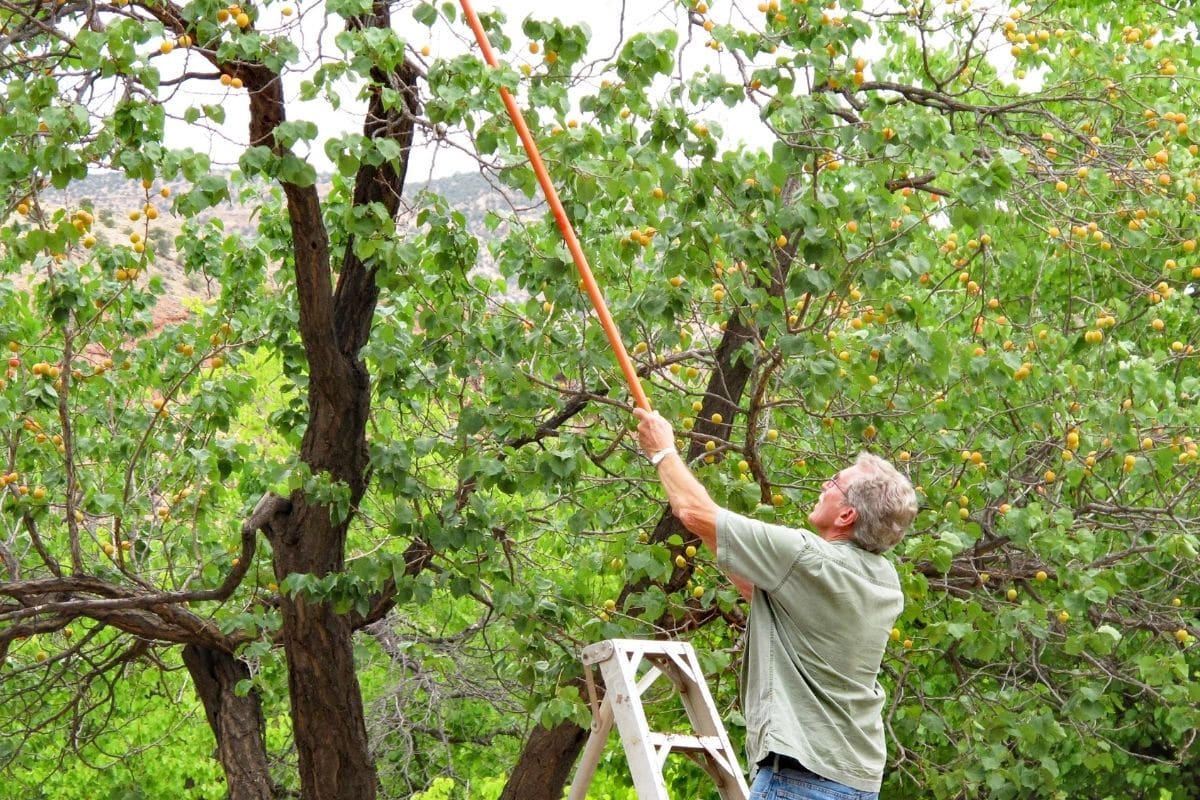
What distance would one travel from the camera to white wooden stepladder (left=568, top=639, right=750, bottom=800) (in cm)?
344

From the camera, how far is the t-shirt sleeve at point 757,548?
3.09 m

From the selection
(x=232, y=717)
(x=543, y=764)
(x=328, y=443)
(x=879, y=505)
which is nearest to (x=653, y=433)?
(x=879, y=505)

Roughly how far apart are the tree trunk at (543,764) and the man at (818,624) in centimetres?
356

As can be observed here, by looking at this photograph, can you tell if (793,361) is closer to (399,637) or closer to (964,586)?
(964,586)

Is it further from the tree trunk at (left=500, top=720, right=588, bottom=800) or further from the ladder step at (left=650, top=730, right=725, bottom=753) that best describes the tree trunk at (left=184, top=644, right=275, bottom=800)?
the ladder step at (left=650, top=730, right=725, bottom=753)

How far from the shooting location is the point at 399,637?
9547mm

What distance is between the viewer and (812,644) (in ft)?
10.5

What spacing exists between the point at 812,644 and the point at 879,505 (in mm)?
337

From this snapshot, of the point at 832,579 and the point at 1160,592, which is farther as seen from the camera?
the point at 1160,592

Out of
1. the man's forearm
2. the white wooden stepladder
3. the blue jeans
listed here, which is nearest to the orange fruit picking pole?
the man's forearm

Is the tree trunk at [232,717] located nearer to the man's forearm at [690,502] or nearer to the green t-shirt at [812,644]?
the man's forearm at [690,502]

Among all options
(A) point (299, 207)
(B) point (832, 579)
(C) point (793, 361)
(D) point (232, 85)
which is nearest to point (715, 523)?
(B) point (832, 579)

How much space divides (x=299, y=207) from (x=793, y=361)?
5.75ft

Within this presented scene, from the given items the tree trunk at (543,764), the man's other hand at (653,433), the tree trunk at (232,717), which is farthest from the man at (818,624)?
the tree trunk at (232,717)
